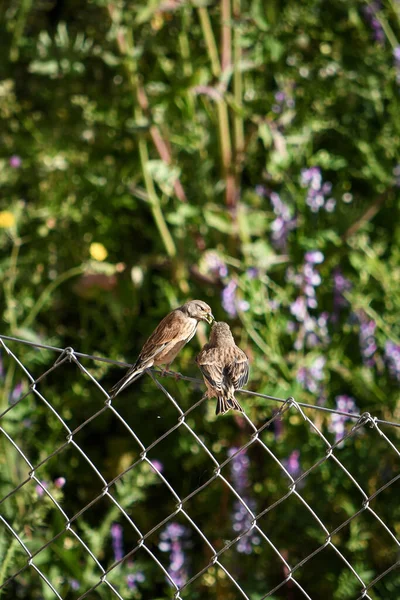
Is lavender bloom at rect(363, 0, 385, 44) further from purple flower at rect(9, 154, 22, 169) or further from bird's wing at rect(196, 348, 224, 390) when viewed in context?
bird's wing at rect(196, 348, 224, 390)

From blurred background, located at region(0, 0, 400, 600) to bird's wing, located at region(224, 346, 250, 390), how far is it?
0.74m

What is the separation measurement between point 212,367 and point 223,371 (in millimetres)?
24

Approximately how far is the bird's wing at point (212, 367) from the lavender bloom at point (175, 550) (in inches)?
36.5

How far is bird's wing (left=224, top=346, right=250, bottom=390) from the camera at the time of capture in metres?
1.79

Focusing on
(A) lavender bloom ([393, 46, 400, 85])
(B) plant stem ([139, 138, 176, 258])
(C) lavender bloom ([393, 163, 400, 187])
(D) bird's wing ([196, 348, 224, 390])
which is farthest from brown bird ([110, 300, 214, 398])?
(A) lavender bloom ([393, 46, 400, 85])

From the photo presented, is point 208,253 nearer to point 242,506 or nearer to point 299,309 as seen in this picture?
point 299,309

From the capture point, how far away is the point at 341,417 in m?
2.56

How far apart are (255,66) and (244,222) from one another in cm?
56

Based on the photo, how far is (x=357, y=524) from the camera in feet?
8.90

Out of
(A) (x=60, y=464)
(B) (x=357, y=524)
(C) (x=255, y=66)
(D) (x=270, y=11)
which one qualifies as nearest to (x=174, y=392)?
(A) (x=60, y=464)

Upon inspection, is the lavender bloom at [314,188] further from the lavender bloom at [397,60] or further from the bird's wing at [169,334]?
the bird's wing at [169,334]

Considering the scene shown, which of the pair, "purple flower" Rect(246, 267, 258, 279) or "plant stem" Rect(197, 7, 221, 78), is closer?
"purple flower" Rect(246, 267, 258, 279)

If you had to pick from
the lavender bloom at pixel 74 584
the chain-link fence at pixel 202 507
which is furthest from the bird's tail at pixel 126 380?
the lavender bloom at pixel 74 584

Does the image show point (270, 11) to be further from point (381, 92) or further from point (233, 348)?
point (233, 348)
